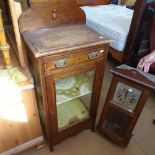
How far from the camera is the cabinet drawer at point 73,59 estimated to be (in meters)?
0.90

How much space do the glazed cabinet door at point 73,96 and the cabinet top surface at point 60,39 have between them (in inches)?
5.4

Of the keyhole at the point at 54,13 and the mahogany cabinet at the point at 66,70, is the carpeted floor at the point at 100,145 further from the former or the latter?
the keyhole at the point at 54,13

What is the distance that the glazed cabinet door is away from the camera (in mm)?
1026

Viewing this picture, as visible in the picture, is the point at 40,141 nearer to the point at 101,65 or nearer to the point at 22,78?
the point at 22,78

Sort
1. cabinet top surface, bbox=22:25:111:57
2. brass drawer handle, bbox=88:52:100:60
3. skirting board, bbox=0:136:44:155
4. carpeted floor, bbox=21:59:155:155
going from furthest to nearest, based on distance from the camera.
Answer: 1. carpeted floor, bbox=21:59:155:155
2. skirting board, bbox=0:136:44:155
3. brass drawer handle, bbox=88:52:100:60
4. cabinet top surface, bbox=22:25:111:57

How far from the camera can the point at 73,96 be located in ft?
4.05

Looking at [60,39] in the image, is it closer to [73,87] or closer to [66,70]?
[66,70]

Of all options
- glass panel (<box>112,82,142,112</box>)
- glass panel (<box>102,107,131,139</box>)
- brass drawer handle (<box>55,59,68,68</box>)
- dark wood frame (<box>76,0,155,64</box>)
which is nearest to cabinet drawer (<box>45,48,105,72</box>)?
brass drawer handle (<box>55,59,68,68</box>)

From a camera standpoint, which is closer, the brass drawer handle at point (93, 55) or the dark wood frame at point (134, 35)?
the brass drawer handle at point (93, 55)

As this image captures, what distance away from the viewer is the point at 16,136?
1202mm

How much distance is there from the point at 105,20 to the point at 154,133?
1.53 m

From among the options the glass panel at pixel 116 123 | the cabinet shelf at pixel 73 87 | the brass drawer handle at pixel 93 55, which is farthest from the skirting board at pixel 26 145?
the brass drawer handle at pixel 93 55

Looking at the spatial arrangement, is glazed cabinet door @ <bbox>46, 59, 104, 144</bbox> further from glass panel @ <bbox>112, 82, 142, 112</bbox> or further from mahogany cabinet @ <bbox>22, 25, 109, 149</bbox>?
glass panel @ <bbox>112, 82, 142, 112</bbox>

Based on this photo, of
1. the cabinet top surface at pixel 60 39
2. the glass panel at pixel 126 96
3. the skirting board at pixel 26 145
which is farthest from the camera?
the skirting board at pixel 26 145
